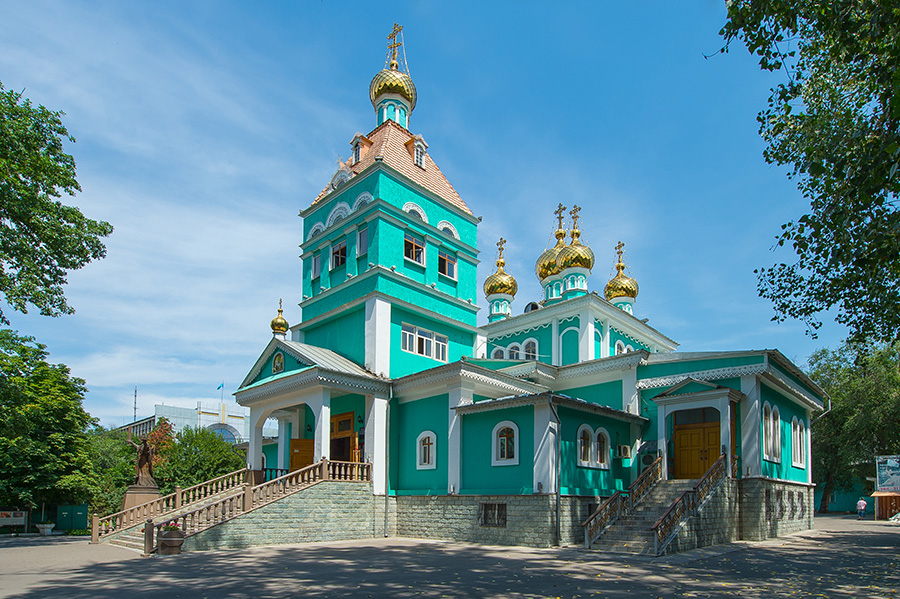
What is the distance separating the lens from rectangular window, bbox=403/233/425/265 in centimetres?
2300

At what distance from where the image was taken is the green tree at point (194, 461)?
95.0ft

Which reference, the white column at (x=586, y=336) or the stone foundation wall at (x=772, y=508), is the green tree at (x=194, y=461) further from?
the stone foundation wall at (x=772, y=508)

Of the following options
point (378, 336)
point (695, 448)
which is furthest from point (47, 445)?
point (695, 448)

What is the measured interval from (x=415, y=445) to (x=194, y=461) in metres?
14.5

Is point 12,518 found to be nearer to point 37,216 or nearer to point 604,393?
point 37,216

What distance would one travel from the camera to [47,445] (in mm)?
26297

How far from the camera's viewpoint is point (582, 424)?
58.8 ft

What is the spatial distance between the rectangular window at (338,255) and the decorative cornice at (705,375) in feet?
36.9

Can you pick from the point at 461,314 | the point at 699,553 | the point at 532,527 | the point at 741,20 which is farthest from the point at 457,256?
the point at 741,20

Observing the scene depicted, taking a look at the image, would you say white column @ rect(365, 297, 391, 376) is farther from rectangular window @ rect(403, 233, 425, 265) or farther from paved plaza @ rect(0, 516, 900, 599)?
paved plaza @ rect(0, 516, 900, 599)

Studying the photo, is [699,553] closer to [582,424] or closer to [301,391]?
[582,424]

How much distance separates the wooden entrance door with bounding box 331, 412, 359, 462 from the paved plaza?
4.79 m

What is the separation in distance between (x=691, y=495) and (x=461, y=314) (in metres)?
11.3

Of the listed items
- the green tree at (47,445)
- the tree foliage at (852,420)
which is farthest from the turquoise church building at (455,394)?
the tree foliage at (852,420)
